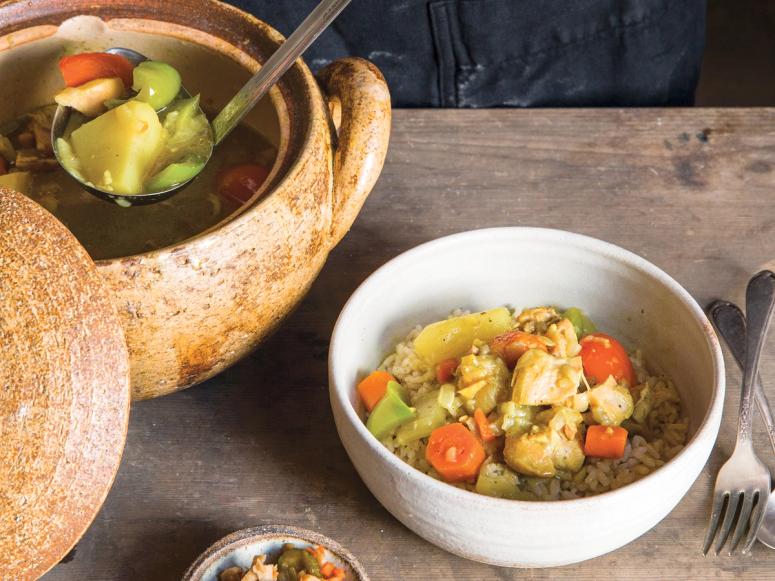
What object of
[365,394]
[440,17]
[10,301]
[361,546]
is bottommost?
[361,546]

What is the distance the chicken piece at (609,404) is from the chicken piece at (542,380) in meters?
0.04

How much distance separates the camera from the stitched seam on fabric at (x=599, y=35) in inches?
74.5

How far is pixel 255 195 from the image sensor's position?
112cm

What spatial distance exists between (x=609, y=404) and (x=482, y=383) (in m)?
0.15

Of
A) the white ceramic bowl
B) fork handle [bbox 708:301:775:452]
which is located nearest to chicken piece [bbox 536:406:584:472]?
the white ceramic bowl

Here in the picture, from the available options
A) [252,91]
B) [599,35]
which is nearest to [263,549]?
[252,91]

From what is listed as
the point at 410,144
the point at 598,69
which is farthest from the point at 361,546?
the point at 598,69

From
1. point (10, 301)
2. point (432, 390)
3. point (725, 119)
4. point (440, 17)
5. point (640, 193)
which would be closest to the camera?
point (10, 301)

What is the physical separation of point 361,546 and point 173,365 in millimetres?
316

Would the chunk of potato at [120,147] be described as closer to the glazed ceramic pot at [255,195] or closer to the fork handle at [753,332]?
the glazed ceramic pot at [255,195]

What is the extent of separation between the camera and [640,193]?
1578 mm

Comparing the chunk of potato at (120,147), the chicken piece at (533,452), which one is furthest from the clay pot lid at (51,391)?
the chicken piece at (533,452)

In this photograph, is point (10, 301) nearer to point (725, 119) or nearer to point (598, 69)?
point (725, 119)

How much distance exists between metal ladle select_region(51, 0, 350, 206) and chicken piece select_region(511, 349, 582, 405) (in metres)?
0.46
